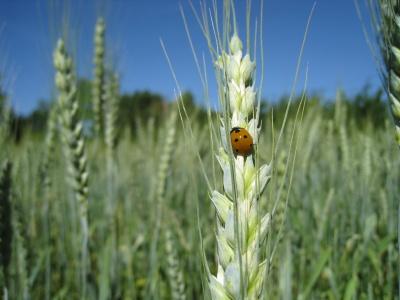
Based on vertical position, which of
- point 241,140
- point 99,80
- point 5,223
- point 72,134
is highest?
point 99,80

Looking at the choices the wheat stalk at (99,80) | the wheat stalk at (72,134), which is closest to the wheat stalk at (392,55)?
the wheat stalk at (72,134)

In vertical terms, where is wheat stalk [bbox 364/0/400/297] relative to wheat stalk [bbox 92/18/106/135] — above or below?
below

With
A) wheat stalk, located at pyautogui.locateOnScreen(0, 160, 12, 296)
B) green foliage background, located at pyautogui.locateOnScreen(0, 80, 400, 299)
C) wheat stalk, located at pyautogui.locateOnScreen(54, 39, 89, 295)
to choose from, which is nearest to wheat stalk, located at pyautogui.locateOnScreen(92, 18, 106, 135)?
green foliage background, located at pyautogui.locateOnScreen(0, 80, 400, 299)

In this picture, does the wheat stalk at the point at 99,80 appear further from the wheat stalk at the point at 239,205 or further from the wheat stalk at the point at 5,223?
the wheat stalk at the point at 239,205

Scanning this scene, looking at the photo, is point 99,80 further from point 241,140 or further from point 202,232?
point 241,140

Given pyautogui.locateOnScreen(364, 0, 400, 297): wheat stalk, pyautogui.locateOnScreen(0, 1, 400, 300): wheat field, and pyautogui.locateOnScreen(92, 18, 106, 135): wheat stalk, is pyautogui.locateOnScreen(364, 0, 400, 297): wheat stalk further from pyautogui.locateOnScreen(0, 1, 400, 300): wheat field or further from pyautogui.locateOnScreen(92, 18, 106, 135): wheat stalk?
pyautogui.locateOnScreen(92, 18, 106, 135): wheat stalk

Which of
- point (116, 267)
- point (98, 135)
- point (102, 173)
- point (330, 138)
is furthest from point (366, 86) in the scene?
point (116, 267)

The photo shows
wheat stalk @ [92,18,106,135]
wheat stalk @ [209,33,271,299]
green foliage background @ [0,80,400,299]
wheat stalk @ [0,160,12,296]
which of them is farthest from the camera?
wheat stalk @ [92,18,106,135]

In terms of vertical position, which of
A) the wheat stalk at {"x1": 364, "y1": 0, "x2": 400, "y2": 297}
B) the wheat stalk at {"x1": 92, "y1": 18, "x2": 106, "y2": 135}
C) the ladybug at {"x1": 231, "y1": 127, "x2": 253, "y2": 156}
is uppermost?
the wheat stalk at {"x1": 92, "y1": 18, "x2": 106, "y2": 135}

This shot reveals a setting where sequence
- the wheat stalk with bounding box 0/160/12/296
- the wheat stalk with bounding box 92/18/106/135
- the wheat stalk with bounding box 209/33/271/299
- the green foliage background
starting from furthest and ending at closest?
1. the wheat stalk with bounding box 92/18/106/135
2. the green foliage background
3. the wheat stalk with bounding box 0/160/12/296
4. the wheat stalk with bounding box 209/33/271/299

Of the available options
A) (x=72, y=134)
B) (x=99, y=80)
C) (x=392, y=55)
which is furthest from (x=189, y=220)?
(x=392, y=55)
